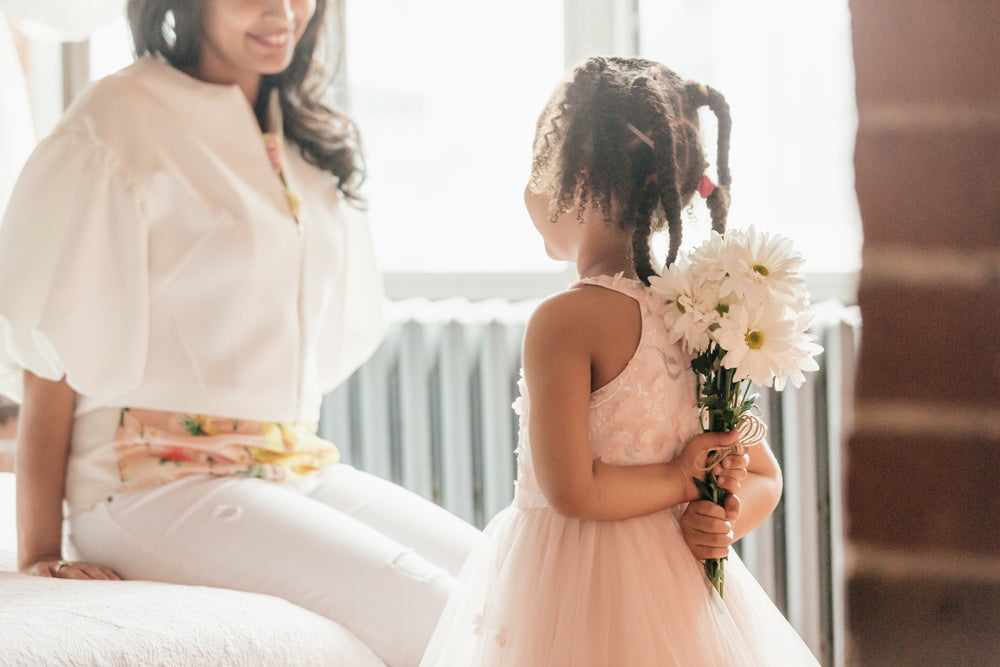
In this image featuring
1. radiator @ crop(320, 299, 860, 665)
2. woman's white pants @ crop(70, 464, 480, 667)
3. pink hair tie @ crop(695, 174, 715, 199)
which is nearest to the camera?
pink hair tie @ crop(695, 174, 715, 199)

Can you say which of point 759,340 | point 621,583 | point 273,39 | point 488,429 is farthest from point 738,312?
point 488,429

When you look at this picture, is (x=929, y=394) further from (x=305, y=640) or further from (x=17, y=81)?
(x=17, y=81)

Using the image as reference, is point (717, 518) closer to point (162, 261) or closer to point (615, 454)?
point (615, 454)

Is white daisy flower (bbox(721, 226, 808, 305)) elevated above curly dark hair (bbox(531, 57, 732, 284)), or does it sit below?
below

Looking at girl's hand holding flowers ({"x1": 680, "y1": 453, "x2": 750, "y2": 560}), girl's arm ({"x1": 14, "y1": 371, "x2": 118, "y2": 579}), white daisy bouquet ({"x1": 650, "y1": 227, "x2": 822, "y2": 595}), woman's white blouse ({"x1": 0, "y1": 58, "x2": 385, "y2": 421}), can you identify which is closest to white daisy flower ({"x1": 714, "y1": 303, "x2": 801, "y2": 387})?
white daisy bouquet ({"x1": 650, "y1": 227, "x2": 822, "y2": 595})

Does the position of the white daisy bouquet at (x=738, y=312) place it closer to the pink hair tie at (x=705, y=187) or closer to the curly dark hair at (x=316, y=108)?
the pink hair tie at (x=705, y=187)

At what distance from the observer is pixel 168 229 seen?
4.35ft

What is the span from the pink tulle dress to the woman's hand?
520 mm

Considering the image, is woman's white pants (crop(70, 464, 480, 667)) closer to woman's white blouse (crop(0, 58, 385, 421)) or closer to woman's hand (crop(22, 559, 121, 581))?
woman's hand (crop(22, 559, 121, 581))

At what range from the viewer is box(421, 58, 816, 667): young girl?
2.88 feet

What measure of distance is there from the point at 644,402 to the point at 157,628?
576 millimetres

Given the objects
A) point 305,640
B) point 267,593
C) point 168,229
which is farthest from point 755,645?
point 168,229

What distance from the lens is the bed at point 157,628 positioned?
93cm

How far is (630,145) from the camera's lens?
93 centimetres
